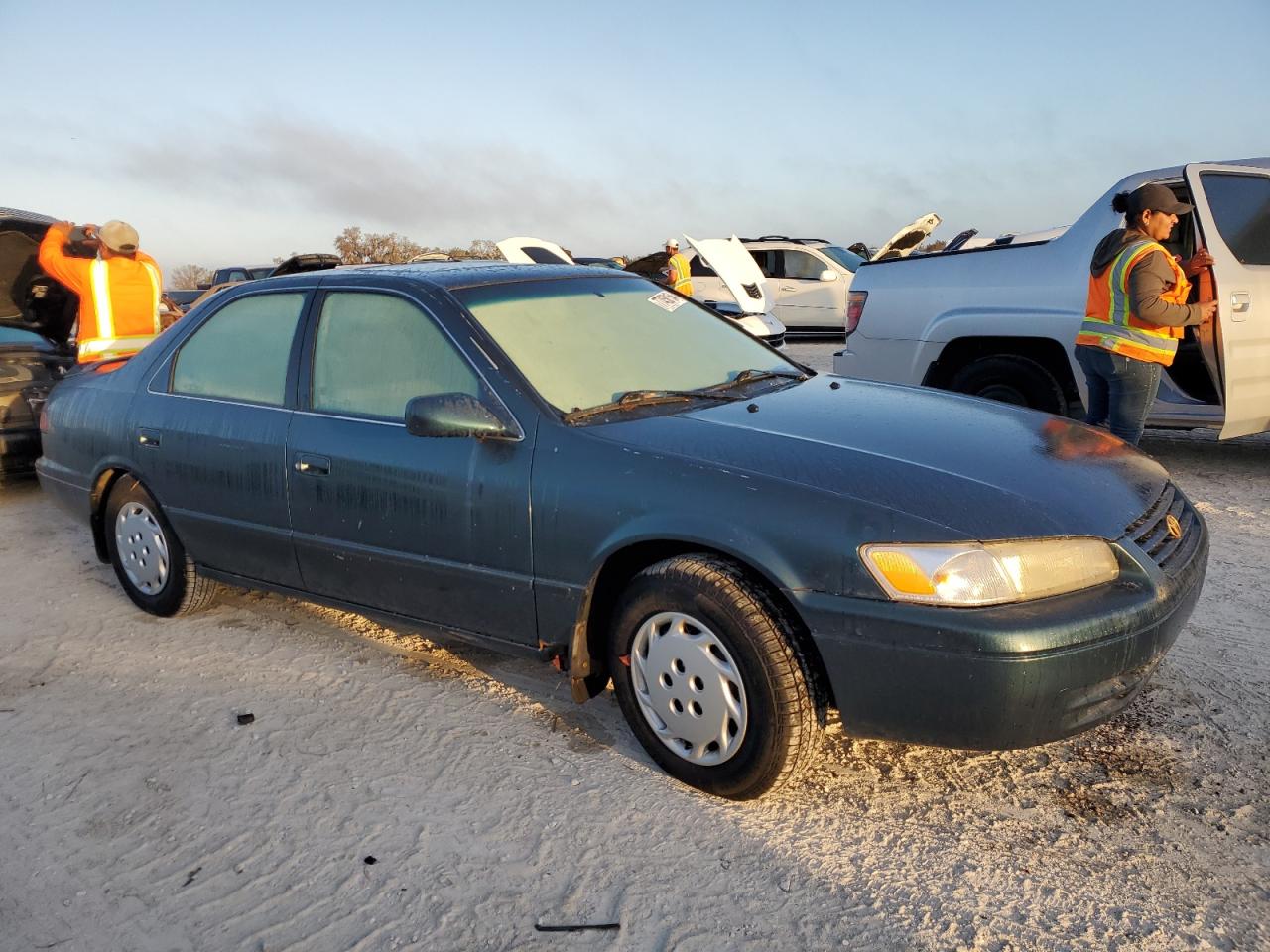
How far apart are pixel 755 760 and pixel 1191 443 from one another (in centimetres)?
606

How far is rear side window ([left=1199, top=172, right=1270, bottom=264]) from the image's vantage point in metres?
5.43

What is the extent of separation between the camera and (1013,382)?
5934mm

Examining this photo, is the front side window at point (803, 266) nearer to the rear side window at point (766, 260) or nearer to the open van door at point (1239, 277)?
the rear side window at point (766, 260)

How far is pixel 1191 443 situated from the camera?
283 inches

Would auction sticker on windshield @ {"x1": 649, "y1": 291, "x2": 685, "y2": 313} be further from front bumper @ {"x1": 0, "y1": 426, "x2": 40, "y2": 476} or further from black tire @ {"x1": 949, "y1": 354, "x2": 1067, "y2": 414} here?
front bumper @ {"x1": 0, "y1": 426, "x2": 40, "y2": 476}

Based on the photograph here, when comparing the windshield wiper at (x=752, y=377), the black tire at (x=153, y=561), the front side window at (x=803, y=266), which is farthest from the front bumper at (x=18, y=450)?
the front side window at (x=803, y=266)

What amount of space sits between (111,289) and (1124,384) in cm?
607

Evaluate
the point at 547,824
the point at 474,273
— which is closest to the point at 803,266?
the point at 474,273

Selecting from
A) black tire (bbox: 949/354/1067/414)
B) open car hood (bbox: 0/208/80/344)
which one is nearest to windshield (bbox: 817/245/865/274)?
black tire (bbox: 949/354/1067/414)

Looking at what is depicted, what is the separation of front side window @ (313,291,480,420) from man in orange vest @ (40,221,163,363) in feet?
11.4

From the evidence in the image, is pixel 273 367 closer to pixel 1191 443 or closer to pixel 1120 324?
pixel 1120 324

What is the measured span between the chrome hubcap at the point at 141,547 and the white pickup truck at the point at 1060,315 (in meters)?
4.42

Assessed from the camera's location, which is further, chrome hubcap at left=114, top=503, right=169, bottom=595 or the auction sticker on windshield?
chrome hubcap at left=114, top=503, right=169, bottom=595

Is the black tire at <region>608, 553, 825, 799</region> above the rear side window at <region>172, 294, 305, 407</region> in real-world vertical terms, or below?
below
